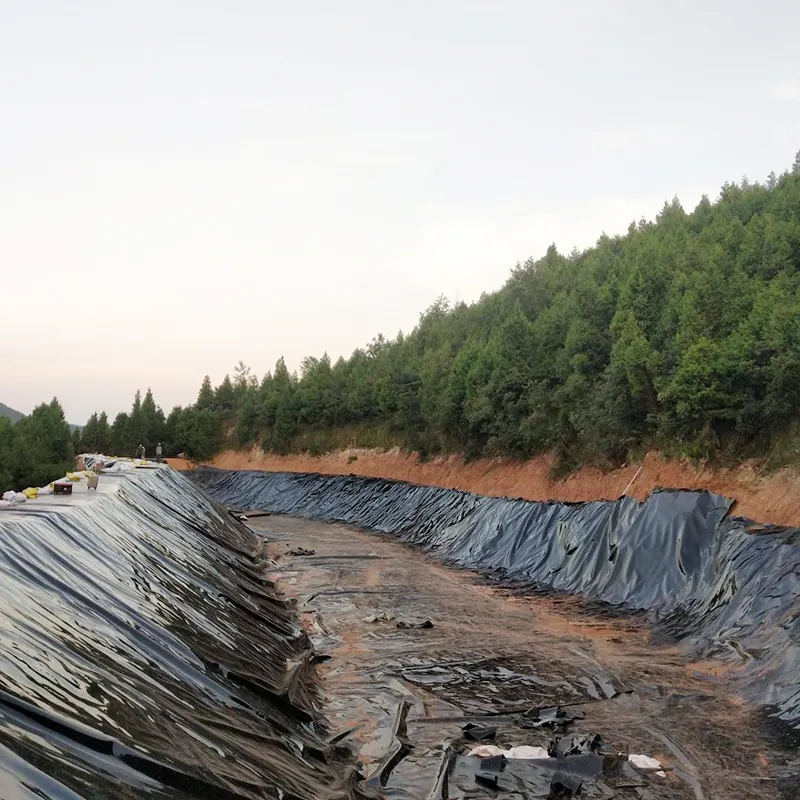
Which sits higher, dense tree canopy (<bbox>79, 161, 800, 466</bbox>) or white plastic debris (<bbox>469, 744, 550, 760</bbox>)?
dense tree canopy (<bbox>79, 161, 800, 466</bbox>)

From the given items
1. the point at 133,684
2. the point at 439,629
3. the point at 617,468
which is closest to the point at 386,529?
the point at 617,468

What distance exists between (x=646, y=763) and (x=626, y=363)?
15991 mm

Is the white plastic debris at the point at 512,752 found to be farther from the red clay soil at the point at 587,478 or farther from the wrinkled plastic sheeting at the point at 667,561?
the red clay soil at the point at 587,478

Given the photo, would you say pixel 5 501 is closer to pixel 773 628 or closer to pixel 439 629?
pixel 439 629

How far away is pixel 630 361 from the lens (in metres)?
21.0

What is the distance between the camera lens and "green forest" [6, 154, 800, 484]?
57.3 feet

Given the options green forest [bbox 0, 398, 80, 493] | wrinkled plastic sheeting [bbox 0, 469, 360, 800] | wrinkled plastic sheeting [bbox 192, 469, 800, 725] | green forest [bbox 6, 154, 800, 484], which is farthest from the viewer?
green forest [bbox 0, 398, 80, 493]

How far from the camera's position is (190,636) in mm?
7219

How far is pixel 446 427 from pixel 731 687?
2635 cm

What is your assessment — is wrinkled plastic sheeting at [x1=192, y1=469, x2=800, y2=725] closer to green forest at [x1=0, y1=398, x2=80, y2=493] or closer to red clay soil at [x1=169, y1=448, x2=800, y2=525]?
red clay soil at [x1=169, y1=448, x2=800, y2=525]

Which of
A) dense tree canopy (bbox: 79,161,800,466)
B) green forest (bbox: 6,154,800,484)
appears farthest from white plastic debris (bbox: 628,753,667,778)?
dense tree canopy (bbox: 79,161,800,466)

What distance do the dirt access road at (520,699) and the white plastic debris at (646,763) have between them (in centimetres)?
9

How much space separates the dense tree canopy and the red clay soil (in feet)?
2.16

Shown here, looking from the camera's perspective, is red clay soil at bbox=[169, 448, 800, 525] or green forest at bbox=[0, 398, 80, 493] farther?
green forest at bbox=[0, 398, 80, 493]
